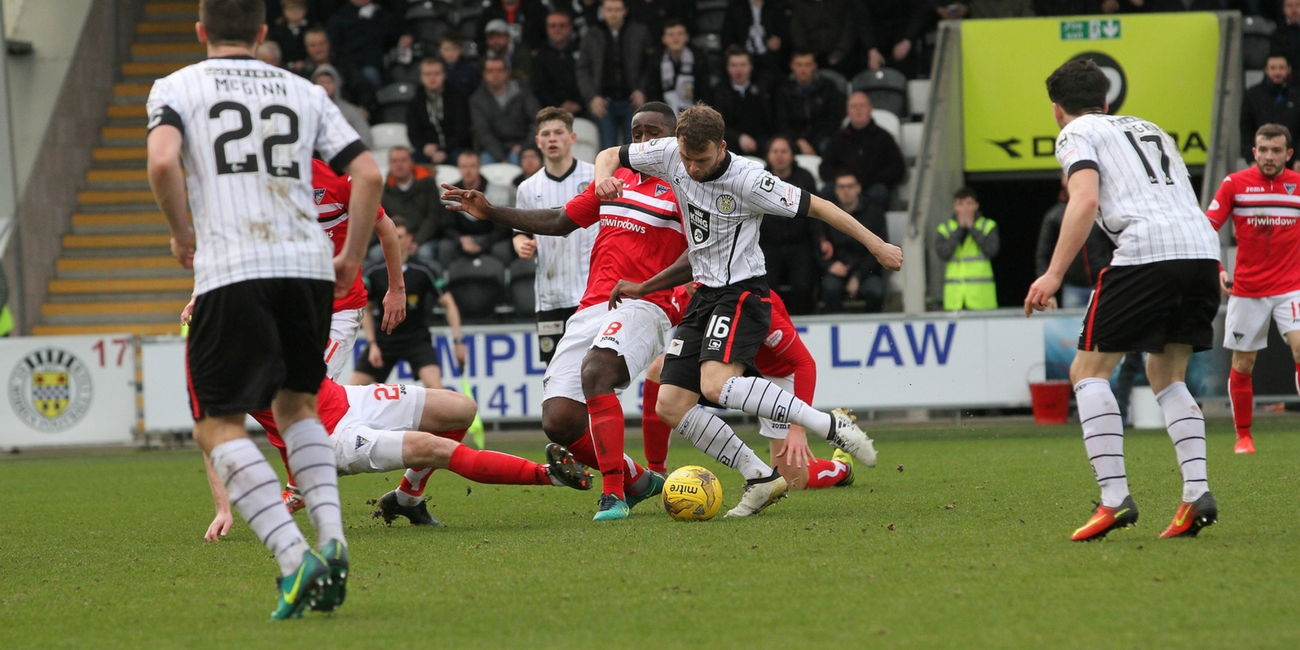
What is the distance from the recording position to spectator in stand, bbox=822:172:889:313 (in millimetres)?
14406

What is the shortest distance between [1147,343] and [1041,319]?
779 centimetres

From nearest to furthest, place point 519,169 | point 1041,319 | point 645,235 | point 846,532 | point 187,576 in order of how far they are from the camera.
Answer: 1. point 187,576
2. point 846,532
3. point 645,235
4. point 1041,319
5. point 519,169

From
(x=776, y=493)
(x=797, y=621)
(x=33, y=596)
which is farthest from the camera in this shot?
(x=776, y=493)

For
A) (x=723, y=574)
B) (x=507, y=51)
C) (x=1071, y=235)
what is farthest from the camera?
(x=507, y=51)

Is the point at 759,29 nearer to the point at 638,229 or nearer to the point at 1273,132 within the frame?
the point at 1273,132

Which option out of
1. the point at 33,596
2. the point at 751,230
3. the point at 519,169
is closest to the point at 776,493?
the point at 751,230

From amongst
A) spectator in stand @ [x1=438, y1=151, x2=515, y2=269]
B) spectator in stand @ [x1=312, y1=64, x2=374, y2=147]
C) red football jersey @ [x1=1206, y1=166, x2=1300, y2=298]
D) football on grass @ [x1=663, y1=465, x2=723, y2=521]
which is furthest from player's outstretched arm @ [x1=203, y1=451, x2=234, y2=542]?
spectator in stand @ [x1=312, y1=64, x2=374, y2=147]

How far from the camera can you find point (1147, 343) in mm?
5555

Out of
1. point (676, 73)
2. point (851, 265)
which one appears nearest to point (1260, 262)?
point (851, 265)

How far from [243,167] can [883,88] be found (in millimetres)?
13453

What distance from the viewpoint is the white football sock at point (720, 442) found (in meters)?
6.98

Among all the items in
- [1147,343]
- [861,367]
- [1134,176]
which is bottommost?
[861,367]

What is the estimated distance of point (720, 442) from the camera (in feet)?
23.1

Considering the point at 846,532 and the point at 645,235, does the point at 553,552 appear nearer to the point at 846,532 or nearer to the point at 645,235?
the point at 846,532
